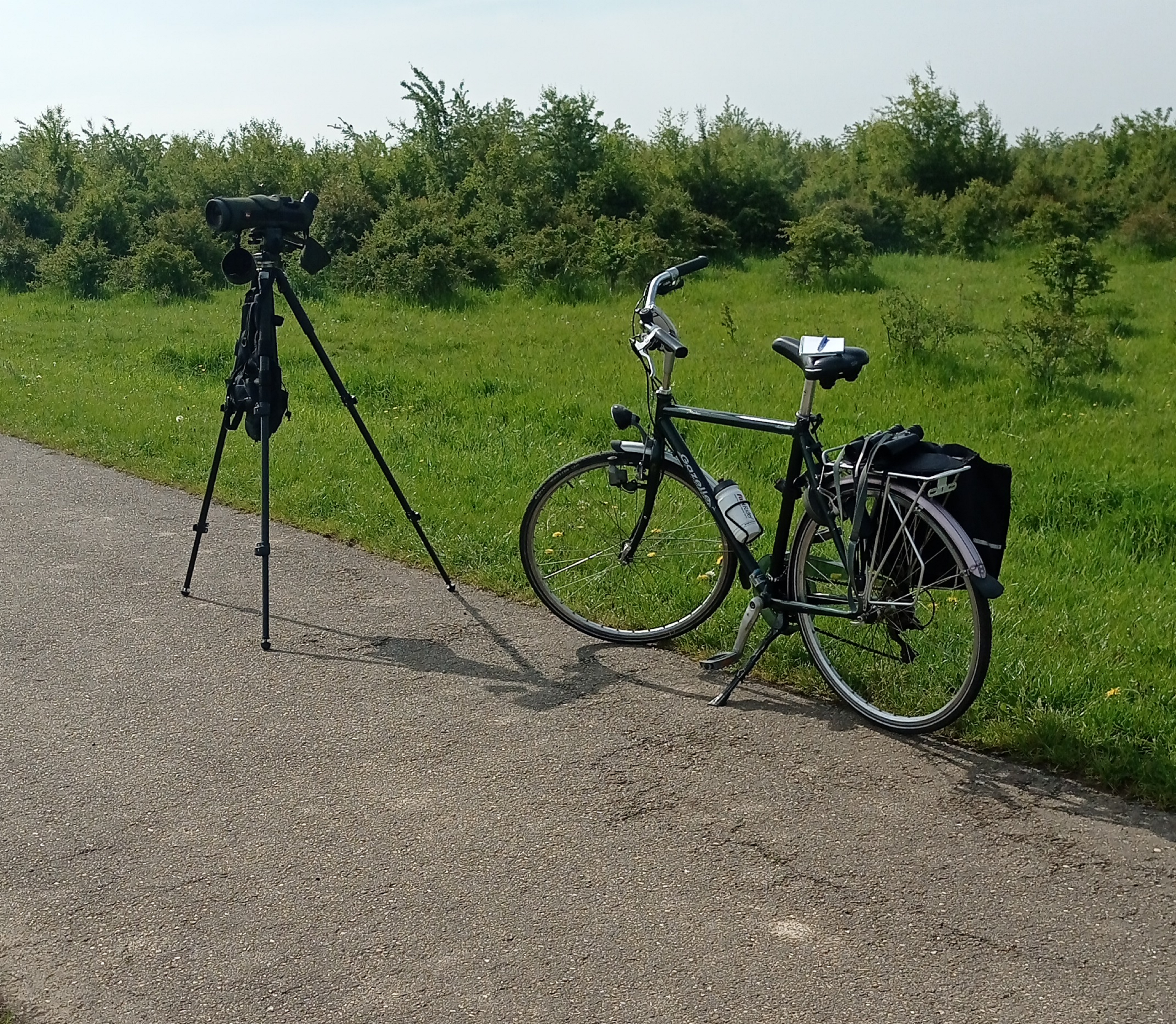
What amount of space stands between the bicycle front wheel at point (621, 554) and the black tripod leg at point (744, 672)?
1.33 ft

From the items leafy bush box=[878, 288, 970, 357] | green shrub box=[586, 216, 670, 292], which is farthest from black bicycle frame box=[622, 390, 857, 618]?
green shrub box=[586, 216, 670, 292]

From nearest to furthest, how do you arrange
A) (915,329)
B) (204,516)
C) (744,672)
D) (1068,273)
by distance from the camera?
(744,672), (204,516), (915,329), (1068,273)

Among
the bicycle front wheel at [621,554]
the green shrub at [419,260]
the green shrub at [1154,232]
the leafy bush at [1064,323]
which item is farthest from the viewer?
the green shrub at [1154,232]

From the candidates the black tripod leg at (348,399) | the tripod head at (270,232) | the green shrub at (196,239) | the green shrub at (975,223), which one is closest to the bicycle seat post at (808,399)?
the black tripod leg at (348,399)

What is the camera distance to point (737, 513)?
524cm

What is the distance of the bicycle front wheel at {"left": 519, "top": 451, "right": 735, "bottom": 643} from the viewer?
5621mm

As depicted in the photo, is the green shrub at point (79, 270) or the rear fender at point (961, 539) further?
the green shrub at point (79, 270)

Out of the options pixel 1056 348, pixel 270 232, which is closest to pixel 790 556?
pixel 270 232

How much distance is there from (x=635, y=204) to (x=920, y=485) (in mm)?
20544

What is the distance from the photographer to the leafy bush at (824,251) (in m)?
19.4

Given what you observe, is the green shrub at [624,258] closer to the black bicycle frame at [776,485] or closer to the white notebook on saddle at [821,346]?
the black bicycle frame at [776,485]

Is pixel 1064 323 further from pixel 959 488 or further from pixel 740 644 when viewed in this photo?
pixel 959 488

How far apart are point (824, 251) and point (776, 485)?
1525 cm

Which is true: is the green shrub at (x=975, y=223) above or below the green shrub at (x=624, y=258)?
above
